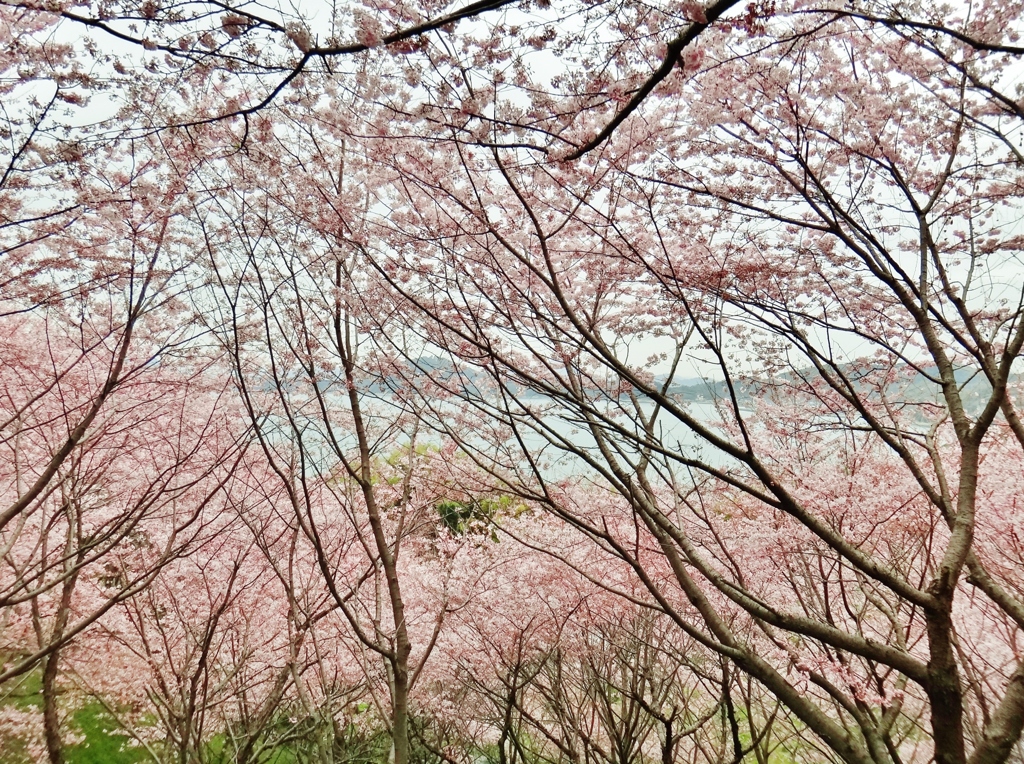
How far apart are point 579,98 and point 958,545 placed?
279 centimetres

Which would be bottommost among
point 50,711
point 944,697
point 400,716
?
point 944,697

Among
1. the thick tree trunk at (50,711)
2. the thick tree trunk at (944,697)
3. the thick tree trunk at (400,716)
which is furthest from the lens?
the thick tree trunk at (50,711)

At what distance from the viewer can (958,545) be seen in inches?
101

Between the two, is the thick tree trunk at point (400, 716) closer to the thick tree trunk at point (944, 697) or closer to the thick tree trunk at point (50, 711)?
the thick tree trunk at point (944, 697)

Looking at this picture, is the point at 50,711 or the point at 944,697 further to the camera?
the point at 50,711

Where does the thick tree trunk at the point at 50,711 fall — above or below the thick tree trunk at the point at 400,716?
above

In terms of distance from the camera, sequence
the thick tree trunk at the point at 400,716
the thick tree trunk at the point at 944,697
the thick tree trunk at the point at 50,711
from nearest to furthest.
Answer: the thick tree trunk at the point at 944,697 < the thick tree trunk at the point at 400,716 < the thick tree trunk at the point at 50,711

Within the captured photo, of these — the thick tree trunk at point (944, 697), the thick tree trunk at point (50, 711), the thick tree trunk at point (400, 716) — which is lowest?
the thick tree trunk at point (944, 697)

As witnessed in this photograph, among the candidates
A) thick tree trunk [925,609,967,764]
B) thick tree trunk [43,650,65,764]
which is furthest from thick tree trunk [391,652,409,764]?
thick tree trunk [43,650,65,764]

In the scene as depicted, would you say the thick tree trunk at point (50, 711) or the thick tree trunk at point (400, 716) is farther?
the thick tree trunk at point (50, 711)

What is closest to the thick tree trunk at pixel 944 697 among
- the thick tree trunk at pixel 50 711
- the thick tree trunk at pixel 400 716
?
the thick tree trunk at pixel 400 716

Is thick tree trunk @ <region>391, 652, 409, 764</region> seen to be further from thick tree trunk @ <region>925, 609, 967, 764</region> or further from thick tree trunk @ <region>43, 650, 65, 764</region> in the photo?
thick tree trunk @ <region>43, 650, 65, 764</region>

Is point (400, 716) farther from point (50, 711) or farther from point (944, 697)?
point (50, 711)

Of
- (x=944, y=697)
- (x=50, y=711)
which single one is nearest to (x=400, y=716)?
(x=944, y=697)
